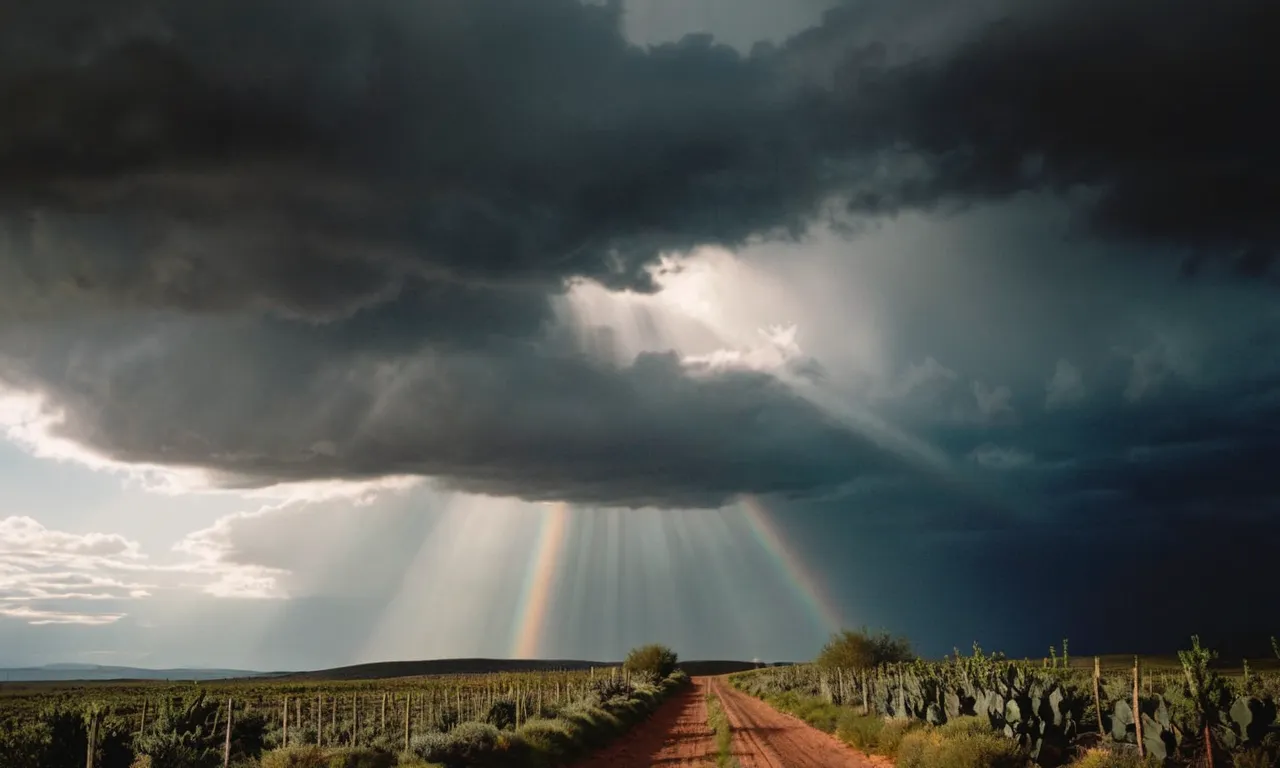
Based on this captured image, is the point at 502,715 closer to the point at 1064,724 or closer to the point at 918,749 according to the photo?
the point at 918,749

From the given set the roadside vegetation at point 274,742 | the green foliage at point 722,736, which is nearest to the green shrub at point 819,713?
the green foliage at point 722,736

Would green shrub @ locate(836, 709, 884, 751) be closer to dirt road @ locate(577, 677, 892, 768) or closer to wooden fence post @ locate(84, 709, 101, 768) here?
dirt road @ locate(577, 677, 892, 768)

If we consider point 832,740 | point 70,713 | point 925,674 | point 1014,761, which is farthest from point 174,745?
point 925,674

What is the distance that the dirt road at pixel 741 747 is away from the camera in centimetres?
2366

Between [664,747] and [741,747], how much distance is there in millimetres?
2859

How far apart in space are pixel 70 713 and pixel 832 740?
75.4ft

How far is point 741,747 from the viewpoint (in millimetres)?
26844

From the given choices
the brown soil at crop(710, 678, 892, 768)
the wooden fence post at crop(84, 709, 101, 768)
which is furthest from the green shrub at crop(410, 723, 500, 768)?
the wooden fence post at crop(84, 709, 101, 768)

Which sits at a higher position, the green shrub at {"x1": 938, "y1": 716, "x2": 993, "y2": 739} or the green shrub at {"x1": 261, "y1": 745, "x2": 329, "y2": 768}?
the green shrub at {"x1": 261, "y1": 745, "x2": 329, "y2": 768}

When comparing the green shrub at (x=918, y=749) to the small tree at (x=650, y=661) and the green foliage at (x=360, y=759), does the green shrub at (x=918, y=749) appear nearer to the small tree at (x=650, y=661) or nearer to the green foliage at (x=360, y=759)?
the green foliage at (x=360, y=759)

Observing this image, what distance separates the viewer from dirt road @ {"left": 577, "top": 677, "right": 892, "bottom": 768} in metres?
23.7

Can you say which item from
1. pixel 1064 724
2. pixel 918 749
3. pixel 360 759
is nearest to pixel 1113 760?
pixel 1064 724

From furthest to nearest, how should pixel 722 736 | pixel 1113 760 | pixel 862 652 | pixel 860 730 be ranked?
1. pixel 862 652
2. pixel 722 736
3. pixel 860 730
4. pixel 1113 760

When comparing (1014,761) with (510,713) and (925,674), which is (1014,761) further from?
(510,713)
